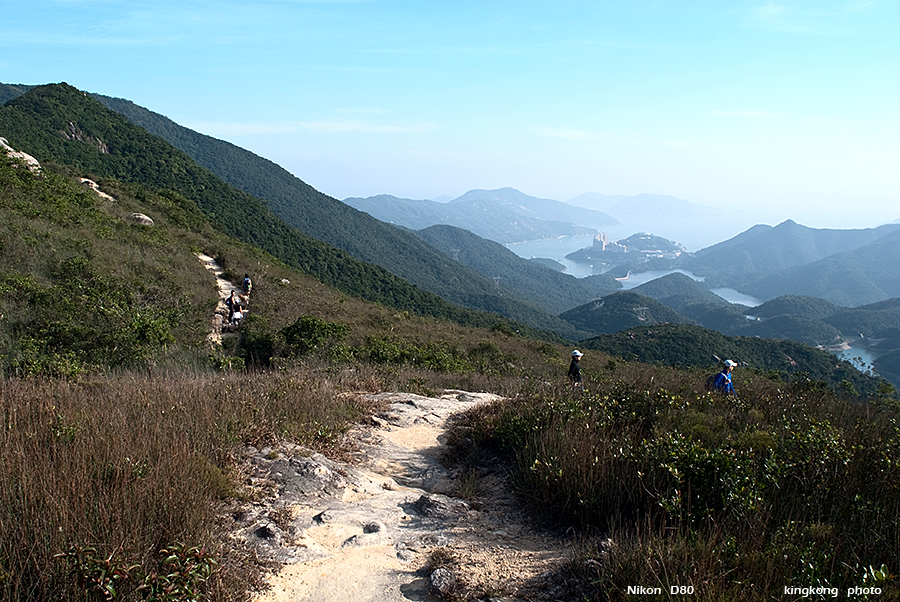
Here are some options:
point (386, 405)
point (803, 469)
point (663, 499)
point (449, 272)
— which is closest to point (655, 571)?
point (663, 499)

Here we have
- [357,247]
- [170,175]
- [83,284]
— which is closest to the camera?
[83,284]

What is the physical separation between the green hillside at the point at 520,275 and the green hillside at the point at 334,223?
32.7 meters

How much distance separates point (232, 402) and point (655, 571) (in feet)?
13.6

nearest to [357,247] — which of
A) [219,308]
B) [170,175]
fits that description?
[170,175]

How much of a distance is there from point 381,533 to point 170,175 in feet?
207

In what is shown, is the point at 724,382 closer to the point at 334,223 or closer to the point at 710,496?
the point at 710,496

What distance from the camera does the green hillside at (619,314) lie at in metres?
102

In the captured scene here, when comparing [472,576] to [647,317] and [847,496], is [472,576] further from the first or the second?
[647,317]

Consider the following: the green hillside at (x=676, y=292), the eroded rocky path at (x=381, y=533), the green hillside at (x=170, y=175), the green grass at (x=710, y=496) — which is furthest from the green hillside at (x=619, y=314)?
the eroded rocky path at (x=381, y=533)

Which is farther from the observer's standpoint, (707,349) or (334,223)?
(334,223)

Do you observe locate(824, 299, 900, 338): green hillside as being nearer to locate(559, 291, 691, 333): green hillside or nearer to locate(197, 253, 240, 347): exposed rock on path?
locate(559, 291, 691, 333): green hillside

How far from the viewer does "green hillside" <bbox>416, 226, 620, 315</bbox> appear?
490 feet

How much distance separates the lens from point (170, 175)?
56.7 m

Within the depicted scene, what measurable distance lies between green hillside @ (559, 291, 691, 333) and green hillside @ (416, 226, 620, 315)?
21.4 m
